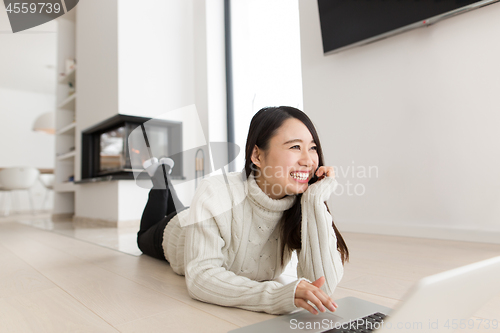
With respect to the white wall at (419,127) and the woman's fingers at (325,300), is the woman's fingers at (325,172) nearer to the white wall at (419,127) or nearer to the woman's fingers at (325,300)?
the woman's fingers at (325,300)

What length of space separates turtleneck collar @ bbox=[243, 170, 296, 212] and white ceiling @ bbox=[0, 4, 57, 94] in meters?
4.53

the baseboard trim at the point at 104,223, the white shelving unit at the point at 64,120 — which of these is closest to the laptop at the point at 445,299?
the baseboard trim at the point at 104,223

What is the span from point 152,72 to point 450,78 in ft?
8.42

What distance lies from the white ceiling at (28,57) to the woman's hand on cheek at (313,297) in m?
4.84

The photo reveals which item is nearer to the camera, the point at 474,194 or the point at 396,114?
the point at 474,194

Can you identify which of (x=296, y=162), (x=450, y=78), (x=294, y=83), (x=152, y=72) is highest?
(x=152, y=72)

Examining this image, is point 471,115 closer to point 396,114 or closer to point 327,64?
point 396,114

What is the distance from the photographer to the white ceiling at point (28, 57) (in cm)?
483

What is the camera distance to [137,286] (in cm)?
117

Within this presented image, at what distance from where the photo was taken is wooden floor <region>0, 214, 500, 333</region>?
832mm

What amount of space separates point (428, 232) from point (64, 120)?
4.43 m

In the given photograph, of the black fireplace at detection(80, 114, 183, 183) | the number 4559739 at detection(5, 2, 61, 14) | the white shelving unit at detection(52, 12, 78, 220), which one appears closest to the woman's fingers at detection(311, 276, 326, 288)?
the black fireplace at detection(80, 114, 183, 183)

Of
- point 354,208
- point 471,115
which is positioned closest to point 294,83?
point 354,208

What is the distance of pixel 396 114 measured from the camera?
2168 mm
